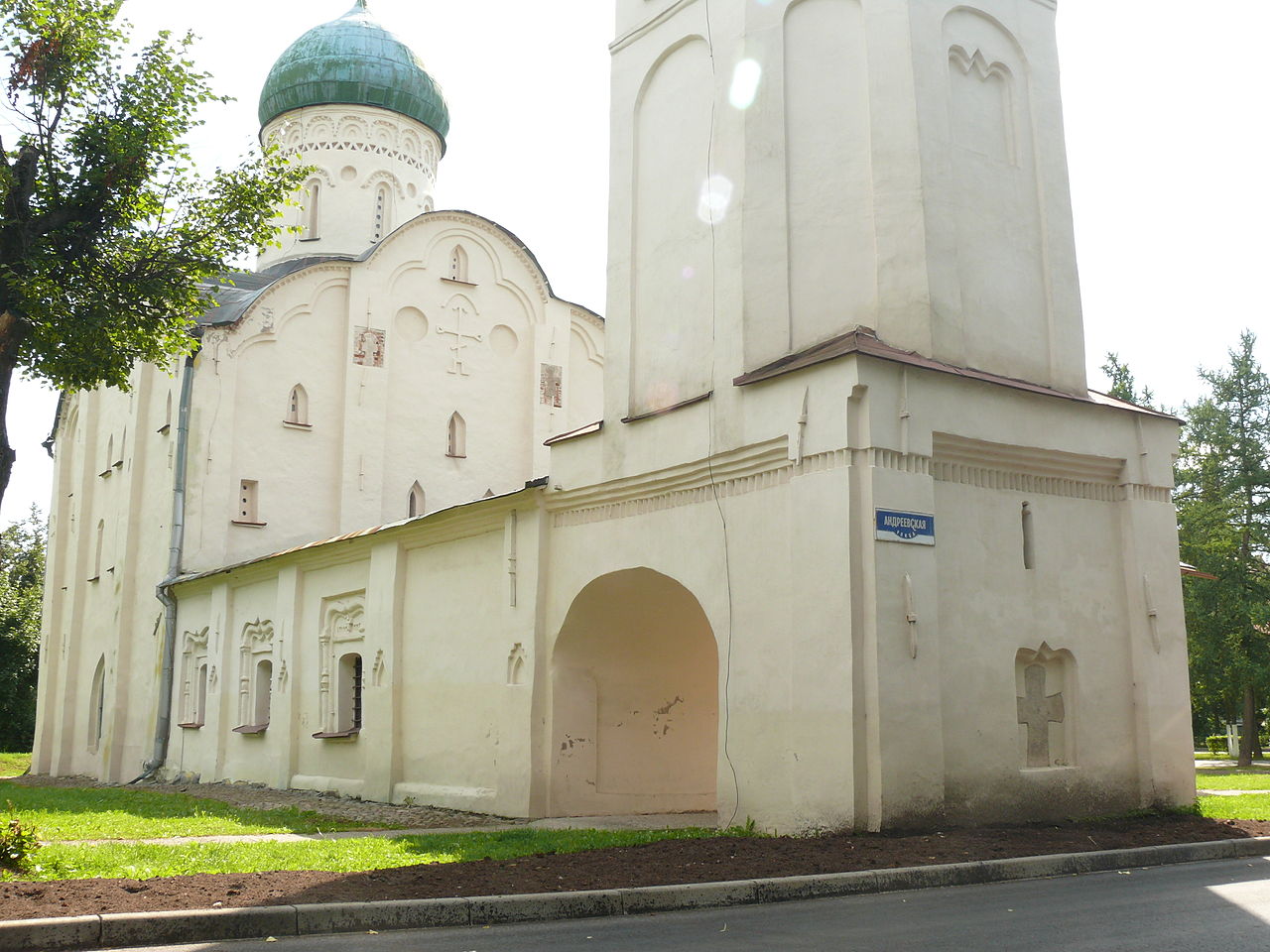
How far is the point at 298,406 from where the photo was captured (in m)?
23.3

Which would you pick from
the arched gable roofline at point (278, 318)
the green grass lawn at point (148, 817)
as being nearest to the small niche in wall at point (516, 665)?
the green grass lawn at point (148, 817)

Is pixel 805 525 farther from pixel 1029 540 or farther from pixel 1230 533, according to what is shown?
pixel 1230 533

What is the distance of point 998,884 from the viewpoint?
823cm

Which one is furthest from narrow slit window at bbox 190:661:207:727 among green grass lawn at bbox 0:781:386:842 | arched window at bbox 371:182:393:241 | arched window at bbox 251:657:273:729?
arched window at bbox 371:182:393:241

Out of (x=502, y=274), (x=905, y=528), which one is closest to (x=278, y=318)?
(x=502, y=274)

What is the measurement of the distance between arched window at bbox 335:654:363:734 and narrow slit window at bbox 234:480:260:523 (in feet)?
18.2

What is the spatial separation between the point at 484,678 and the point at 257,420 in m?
10.4

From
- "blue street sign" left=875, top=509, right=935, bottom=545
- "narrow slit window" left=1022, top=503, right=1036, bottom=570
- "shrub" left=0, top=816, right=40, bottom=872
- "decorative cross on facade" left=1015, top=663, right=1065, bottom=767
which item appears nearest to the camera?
"shrub" left=0, top=816, right=40, bottom=872

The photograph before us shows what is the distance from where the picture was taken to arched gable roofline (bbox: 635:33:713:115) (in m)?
13.5

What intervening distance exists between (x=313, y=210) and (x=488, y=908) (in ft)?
73.7

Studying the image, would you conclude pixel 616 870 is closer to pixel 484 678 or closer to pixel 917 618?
pixel 917 618

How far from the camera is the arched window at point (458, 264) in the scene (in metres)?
24.8

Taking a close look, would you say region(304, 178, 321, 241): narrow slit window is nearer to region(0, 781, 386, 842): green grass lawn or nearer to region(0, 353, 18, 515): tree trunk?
region(0, 781, 386, 842): green grass lawn

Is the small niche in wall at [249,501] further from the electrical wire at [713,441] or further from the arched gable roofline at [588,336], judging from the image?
the electrical wire at [713,441]
